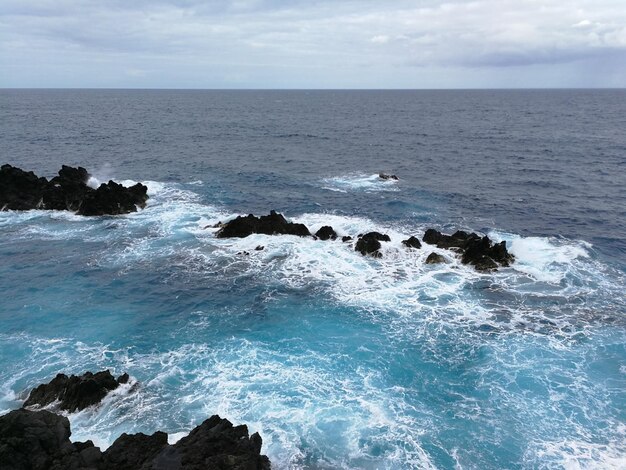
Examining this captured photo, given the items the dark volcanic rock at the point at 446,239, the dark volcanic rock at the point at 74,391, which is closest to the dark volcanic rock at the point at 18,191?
the dark volcanic rock at the point at 74,391

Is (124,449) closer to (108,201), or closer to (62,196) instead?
(108,201)

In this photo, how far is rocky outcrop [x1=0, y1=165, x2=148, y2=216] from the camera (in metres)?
55.2

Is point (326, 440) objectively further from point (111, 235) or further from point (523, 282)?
point (111, 235)

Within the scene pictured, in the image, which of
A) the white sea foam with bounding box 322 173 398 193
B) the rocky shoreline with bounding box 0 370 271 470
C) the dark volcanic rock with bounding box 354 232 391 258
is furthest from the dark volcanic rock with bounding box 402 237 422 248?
the rocky shoreline with bounding box 0 370 271 470

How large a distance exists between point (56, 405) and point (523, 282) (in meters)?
36.6

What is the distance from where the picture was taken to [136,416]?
24375 mm

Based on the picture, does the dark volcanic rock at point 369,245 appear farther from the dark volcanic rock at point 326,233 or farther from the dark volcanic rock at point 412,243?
the dark volcanic rock at point 326,233

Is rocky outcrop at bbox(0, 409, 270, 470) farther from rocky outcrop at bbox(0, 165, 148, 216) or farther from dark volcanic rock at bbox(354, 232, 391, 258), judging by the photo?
rocky outcrop at bbox(0, 165, 148, 216)

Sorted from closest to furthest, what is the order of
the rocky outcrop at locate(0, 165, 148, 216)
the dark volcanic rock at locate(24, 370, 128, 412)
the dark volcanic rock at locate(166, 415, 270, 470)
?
the dark volcanic rock at locate(166, 415, 270, 470)
the dark volcanic rock at locate(24, 370, 128, 412)
the rocky outcrop at locate(0, 165, 148, 216)

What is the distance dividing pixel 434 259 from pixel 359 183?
32.3 metres

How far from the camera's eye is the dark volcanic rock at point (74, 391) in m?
24.8

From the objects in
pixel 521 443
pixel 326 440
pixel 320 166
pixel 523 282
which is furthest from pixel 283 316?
pixel 320 166

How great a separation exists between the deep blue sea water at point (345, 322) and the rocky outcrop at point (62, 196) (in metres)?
2.46

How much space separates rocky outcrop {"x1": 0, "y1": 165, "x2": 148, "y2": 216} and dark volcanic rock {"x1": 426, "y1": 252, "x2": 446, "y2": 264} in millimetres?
37576
